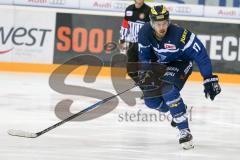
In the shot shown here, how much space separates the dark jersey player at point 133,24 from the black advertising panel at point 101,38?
2059 mm

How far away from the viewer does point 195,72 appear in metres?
11.9

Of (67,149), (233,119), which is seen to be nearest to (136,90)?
(233,119)

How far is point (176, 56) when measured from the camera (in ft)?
18.8

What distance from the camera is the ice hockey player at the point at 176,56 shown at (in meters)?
5.47

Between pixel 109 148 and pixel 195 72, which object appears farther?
pixel 195 72

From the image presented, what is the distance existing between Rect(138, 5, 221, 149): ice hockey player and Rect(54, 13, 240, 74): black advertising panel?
6298 mm

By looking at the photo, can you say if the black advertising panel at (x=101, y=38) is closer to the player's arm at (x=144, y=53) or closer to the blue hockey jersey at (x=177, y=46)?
the player's arm at (x=144, y=53)

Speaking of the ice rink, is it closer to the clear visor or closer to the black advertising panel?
the clear visor

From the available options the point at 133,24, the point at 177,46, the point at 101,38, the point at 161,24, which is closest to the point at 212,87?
the point at 177,46

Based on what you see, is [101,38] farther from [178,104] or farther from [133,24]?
[178,104]

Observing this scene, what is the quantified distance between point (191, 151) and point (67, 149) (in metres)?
0.99

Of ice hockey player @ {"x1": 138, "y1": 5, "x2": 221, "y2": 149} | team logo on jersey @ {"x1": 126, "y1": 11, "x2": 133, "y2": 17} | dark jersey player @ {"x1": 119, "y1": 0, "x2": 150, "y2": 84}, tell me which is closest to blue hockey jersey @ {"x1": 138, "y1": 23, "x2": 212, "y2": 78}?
ice hockey player @ {"x1": 138, "y1": 5, "x2": 221, "y2": 149}

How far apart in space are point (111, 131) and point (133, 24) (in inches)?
148

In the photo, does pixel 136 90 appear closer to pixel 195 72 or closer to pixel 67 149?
pixel 195 72
